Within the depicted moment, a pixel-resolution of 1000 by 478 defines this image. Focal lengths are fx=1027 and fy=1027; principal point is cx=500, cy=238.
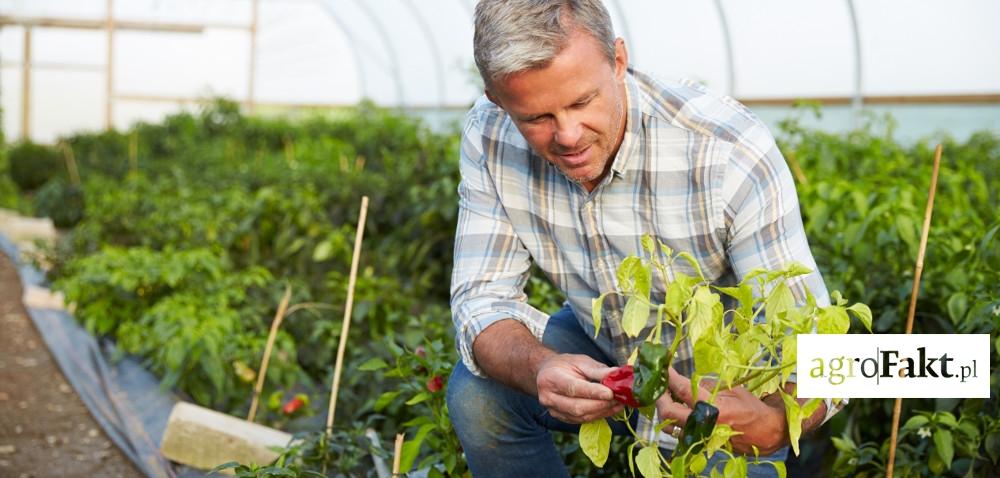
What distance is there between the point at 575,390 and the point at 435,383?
0.77 m

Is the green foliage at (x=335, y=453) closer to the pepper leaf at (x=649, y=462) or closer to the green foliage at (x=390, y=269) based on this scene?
the green foliage at (x=390, y=269)

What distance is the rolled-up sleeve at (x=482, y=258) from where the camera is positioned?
5.78 ft

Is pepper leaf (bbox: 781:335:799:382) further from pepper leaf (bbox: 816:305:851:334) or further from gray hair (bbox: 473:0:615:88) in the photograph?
gray hair (bbox: 473:0:615:88)

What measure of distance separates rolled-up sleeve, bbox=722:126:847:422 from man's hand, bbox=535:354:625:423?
1.18 ft

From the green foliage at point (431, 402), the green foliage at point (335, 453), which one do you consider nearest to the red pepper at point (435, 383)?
the green foliage at point (431, 402)

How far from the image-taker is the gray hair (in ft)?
4.70

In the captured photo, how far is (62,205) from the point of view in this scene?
7301 mm

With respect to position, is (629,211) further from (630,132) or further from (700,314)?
(700,314)

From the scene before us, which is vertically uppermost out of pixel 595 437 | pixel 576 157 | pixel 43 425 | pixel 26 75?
pixel 576 157

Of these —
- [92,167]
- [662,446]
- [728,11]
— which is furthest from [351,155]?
[662,446]

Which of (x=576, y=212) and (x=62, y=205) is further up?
(x=576, y=212)

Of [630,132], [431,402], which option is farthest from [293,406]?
[630,132]

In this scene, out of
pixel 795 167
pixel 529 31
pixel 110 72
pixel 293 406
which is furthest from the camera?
pixel 110 72

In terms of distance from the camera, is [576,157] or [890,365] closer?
[890,365]
